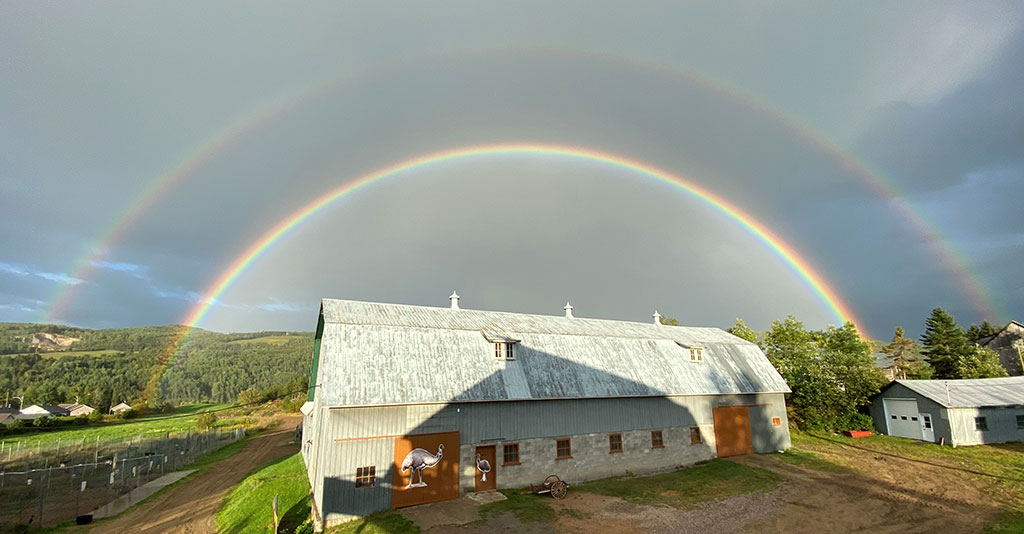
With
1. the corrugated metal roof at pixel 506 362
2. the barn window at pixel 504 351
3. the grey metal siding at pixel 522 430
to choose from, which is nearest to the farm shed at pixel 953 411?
the grey metal siding at pixel 522 430

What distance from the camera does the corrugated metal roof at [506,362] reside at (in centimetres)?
1827

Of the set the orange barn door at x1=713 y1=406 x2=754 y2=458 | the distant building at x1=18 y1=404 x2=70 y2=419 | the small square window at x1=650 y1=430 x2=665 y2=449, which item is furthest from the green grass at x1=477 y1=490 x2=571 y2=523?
the distant building at x1=18 y1=404 x2=70 y2=419

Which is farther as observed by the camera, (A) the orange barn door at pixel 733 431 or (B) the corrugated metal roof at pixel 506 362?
(A) the orange barn door at pixel 733 431

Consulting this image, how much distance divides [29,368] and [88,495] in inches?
5531

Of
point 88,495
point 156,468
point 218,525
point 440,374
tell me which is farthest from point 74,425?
point 440,374

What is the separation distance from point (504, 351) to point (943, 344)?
2615 inches

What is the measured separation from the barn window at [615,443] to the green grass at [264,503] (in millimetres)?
13474

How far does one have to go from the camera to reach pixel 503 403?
65.1ft

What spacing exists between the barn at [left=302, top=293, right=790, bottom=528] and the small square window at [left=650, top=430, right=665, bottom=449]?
5 cm

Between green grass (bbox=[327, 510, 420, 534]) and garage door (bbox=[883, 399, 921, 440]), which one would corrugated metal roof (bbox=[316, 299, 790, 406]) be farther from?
garage door (bbox=[883, 399, 921, 440])

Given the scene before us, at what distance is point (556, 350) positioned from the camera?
23.6m

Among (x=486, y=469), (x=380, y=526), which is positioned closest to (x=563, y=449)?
(x=486, y=469)

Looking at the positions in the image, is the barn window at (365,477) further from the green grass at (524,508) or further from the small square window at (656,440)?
the small square window at (656,440)

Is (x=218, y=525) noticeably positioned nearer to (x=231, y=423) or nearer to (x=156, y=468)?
(x=156, y=468)
